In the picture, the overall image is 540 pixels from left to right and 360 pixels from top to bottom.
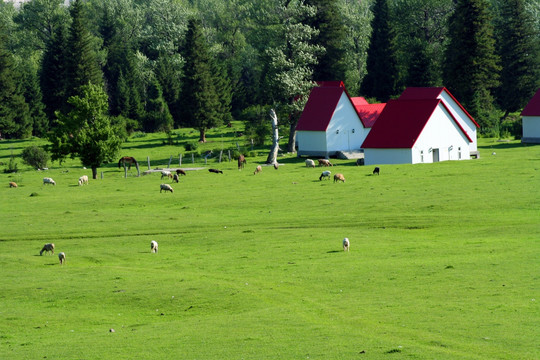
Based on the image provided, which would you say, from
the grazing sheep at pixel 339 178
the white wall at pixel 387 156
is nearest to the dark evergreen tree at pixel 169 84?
the white wall at pixel 387 156

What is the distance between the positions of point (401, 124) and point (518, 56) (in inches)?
1579

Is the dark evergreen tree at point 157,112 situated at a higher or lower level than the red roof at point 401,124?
higher

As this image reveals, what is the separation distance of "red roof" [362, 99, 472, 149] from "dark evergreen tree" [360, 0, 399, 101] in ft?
136

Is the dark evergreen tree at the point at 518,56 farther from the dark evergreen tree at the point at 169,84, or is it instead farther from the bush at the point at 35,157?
the bush at the point at 35,157

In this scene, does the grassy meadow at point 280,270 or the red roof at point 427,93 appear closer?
the grassy meadow at point 280,270

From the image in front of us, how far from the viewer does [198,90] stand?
112 meters

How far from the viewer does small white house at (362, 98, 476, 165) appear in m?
78.1

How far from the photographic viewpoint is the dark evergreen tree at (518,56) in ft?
367

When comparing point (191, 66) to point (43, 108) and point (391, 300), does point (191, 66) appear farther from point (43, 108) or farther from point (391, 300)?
point (391, 300)

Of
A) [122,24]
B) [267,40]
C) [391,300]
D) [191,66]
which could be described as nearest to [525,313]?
[391,300]

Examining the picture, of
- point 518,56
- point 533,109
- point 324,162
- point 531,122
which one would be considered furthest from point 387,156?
point 518,56

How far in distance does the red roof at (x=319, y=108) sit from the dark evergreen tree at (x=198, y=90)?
20.9 metres

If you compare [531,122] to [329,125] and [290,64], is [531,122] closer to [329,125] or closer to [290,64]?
[329,125]

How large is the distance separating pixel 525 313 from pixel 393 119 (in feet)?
188
